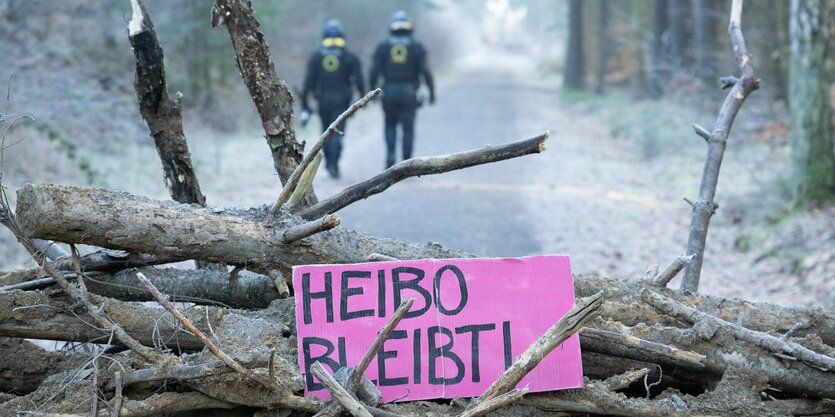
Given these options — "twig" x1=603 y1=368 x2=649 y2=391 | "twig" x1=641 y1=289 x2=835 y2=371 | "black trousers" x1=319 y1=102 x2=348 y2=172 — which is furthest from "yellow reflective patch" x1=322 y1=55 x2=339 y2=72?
"twig" x1=603 y1=368 x2=649 y2=391

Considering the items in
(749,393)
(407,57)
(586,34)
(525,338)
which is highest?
(586,34)

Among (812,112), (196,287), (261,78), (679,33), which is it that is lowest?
(196,287)

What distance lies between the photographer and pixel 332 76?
12844mm

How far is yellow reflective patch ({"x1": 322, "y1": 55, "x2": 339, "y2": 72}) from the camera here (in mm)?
12828

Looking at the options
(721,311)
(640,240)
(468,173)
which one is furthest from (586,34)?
(721,311)

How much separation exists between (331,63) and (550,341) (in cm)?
1074

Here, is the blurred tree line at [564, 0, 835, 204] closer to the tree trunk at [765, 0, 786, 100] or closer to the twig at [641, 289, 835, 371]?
the tree trunk at [765, 0, 786, 100]

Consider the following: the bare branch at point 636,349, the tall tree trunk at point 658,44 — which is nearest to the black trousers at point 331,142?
the bare branch at point 636,349

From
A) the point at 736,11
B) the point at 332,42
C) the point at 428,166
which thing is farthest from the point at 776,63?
the point at 428,166

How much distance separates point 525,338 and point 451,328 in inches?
10.2

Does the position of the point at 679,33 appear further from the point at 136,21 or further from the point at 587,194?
the point at 136,21

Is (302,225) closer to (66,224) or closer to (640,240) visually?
(66,224)

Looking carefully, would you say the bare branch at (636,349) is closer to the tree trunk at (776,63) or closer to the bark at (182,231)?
the bark at (182,231)

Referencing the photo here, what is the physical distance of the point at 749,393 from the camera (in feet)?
9.29
